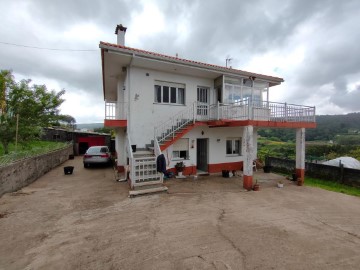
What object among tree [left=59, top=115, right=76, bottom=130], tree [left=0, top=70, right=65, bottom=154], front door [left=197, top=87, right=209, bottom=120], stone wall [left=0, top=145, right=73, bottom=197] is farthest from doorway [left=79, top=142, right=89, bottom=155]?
front door [left=197, top=87, right=209, bottom=120]

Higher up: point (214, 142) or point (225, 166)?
point (214, 142)

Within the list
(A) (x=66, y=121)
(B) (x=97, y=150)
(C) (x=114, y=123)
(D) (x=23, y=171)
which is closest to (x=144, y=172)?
(C) (x=114, y=123)

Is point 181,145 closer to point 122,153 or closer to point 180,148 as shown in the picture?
point 180,148

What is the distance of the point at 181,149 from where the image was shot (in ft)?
38.9

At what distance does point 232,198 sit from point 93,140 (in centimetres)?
2140

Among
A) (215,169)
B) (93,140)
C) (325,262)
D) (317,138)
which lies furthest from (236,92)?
(317,138)

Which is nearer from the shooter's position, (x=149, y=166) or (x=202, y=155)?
(x=149, y=166)

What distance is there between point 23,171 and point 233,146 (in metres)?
12.0

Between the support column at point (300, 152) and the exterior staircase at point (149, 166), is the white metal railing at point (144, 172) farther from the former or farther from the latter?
the support column at point (300, 152)

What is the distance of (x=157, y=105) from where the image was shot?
11156 mm

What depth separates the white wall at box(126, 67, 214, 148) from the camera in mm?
10531

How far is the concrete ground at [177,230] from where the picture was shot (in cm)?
378

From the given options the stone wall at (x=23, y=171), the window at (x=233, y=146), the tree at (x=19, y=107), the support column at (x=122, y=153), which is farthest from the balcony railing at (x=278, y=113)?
the tree at (x=19, y=107)

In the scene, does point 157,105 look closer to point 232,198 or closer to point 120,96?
point 120,96
